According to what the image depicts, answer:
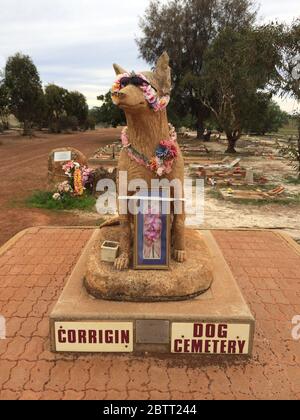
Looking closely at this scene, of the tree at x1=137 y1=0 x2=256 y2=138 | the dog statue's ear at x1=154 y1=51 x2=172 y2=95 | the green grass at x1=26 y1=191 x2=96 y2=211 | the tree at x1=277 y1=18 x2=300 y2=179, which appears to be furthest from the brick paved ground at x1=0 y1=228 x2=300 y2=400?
the tree at x1=137 y1=0 x2=256 y2=138

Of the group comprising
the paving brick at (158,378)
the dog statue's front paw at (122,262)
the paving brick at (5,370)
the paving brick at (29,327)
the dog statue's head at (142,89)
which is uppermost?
the dog statue's head at (142,89)

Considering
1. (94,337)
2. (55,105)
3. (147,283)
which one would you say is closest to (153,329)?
(147,283)

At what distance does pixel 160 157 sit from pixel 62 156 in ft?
25.7

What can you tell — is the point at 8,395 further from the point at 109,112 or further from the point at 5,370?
the point at 109,112

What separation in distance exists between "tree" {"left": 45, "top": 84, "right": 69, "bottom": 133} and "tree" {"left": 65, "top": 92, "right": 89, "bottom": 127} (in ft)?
A: 1.80

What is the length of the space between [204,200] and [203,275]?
21.7 feet

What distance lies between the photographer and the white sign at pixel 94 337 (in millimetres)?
3396

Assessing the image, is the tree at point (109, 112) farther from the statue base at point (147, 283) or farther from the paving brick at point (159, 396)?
the paving brick at point (159, 396)

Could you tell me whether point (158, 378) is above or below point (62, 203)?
above

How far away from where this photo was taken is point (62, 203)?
9.64m

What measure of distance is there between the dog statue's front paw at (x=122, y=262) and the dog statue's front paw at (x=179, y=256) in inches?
20.3

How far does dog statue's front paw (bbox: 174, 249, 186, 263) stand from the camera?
3.93 metres

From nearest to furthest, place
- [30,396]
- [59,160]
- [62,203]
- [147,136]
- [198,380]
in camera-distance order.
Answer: [30,396]
[198,380]
[147,136]
[62,203]
[59,160]

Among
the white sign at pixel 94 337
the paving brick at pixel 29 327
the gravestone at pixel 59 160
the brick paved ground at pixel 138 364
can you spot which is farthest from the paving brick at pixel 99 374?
the gravestone at pixel 59 160
